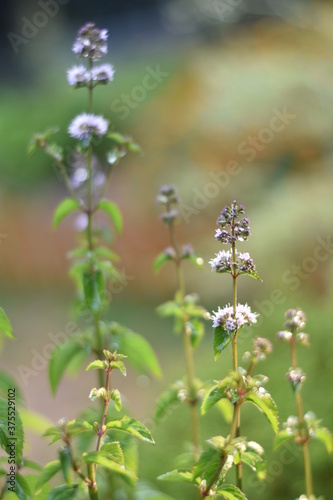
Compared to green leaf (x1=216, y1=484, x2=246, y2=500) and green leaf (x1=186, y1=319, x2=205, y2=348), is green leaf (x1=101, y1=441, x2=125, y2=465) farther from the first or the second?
green leaf (x1=186, y1=319, x2=205, y2=348)

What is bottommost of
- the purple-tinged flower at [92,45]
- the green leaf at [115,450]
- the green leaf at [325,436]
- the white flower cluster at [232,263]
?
the green leaf at [115,450]

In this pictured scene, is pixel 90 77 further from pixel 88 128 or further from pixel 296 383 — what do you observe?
pixel 296 383

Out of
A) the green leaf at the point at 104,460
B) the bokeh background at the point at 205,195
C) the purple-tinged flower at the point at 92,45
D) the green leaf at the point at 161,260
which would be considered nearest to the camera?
the green leaf at the point at 104,460

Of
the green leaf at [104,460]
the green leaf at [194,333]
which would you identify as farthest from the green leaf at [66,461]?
the green leaf at [194,333]

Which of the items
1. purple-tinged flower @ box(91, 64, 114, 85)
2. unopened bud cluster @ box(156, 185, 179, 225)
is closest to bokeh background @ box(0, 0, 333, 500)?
unopened bud cluster @ box(156, 185, 179, 225)

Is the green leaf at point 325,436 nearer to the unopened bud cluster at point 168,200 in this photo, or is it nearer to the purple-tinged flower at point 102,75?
the unopened bud cluster at point 168,200

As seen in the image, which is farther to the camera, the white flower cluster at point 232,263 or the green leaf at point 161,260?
the green leaf at point 161,260
